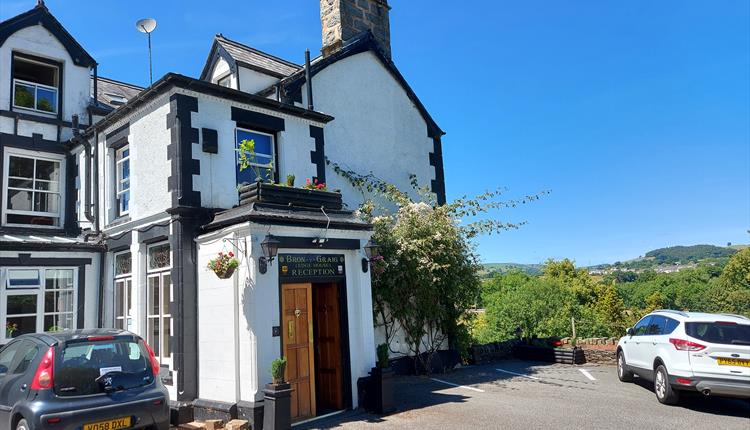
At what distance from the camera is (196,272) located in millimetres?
9547

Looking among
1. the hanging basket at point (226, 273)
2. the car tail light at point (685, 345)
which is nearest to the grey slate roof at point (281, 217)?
the hanging basket at point (226, 273)

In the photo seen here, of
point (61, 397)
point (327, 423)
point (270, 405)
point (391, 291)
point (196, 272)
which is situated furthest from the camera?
point (391, 291)

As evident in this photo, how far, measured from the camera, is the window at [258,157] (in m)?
10.8

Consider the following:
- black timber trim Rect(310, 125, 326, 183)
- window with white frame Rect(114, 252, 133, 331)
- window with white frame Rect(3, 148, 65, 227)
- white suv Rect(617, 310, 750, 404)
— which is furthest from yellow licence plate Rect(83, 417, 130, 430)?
white suv Rect(617, 310, 750, 404)


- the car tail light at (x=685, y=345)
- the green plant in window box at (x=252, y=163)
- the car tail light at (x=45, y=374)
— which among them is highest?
Result: the green plant in window box at (x=252, y=163)

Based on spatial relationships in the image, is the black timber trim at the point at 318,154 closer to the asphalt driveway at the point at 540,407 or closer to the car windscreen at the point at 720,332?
the asphalt driveway at the point at 540,407

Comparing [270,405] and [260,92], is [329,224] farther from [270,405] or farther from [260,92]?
[260,92]

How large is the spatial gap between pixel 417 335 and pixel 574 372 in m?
4.27

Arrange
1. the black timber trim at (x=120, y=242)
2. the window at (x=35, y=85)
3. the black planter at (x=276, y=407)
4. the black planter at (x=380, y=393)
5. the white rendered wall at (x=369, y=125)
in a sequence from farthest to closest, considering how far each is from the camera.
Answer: the white rendered wall at (x=369, y=125), the window at (x=35, y=85), the black timber trim at (x=120, y=242), the black planter at (x=380, y=393), the black planter at (x=276, y=407)

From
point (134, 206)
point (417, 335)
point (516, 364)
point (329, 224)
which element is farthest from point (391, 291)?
point (134, 206)

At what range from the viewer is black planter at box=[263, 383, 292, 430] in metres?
7.85

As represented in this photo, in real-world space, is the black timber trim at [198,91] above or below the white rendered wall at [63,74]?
below

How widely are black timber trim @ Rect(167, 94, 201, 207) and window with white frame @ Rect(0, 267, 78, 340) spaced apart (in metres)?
4.50

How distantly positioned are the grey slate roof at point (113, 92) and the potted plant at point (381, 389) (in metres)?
10.7
